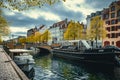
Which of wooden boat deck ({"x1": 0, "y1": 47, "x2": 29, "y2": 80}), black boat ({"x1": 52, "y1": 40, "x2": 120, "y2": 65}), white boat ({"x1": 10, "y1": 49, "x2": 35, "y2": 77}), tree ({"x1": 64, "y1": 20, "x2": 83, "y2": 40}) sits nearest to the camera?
wooden boat deck ({"x1": 0, "y1": 47, "x2": 29, "y2": 80})

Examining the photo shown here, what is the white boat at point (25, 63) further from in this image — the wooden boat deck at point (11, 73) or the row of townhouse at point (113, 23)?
the row of townhouse at point (113, 23)

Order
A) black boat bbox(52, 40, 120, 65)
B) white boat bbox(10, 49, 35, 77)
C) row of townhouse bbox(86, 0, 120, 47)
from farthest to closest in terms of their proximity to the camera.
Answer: row of townhouse bbox(86, 0, 120, 47), black boat bbox(52, 40, 120, 65), white boat bbox(10, 49, 35, 77)

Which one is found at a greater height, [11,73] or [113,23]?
[113,23]

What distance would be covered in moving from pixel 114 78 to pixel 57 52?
41.0 metres

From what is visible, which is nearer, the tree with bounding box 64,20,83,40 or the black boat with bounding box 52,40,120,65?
the black boat with bounding box 52,40,120,65

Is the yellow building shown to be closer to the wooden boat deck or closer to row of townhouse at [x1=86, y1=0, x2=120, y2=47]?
row of townhouse at [x1=86, y1=0, x2=120, y2=47]

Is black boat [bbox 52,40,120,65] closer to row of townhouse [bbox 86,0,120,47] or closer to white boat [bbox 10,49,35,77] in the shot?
white boat [bbox 10,49,35,77]

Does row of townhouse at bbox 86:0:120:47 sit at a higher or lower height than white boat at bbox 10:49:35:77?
higher

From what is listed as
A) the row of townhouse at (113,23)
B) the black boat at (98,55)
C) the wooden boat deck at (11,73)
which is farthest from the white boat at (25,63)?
the row of townhouse at (113,23)

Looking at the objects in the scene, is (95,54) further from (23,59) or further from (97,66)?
Answer: (23,59)

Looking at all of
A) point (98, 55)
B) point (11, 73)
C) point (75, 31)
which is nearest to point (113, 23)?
point (75, 31)

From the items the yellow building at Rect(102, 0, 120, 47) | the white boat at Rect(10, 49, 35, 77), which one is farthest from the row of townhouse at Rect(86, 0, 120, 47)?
the white boat at Rect(10, 49, 35, 77)

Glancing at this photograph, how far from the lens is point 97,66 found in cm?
4288

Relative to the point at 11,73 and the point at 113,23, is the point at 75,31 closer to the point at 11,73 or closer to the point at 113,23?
the point at 113,23
